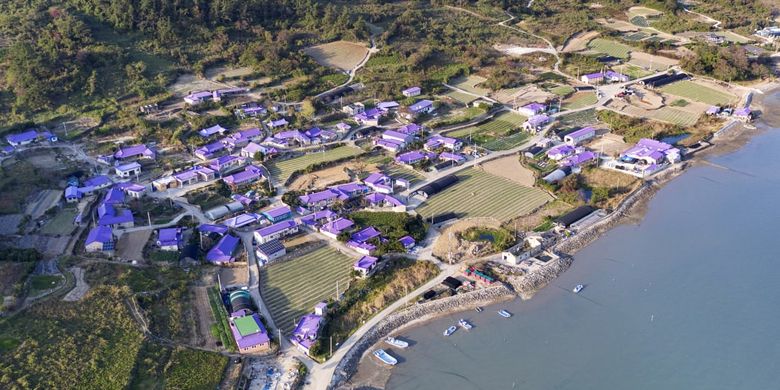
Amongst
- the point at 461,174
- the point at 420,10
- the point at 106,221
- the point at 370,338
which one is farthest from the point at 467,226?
the point at 420,10

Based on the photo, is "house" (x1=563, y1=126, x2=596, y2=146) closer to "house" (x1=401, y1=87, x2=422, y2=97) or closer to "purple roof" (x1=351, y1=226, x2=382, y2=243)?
"house" (x1=401, y1=87, x2=422, y2=97)

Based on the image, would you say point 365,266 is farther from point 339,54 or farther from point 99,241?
point 339,54

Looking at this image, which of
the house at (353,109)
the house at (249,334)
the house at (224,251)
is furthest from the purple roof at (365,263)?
the house at (353,109)

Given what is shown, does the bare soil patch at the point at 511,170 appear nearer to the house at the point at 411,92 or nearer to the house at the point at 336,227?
the house at the point at 336,227

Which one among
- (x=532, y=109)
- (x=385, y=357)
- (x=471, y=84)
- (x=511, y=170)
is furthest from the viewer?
(x=471, y=84)

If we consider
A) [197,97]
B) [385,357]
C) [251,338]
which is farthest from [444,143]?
[251,338]

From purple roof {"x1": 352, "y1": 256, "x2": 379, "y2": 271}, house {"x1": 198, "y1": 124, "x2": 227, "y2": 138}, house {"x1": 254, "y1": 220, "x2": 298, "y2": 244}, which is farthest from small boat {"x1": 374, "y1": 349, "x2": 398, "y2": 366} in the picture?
house {"x1": 198, "y1": 124, "x2": 227, "y2": 138}
